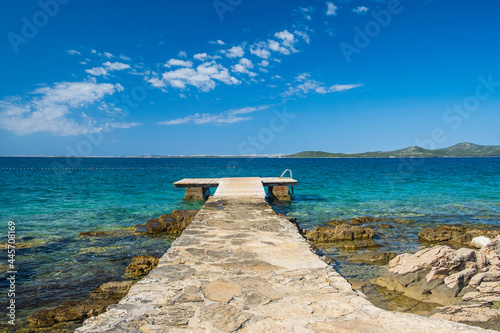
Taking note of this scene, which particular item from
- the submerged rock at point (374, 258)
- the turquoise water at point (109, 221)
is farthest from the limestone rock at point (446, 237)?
the submerged rock at point (374, 258)

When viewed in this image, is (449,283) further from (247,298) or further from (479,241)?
(479,241)

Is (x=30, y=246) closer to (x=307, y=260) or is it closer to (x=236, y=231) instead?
(x=236, y=231)

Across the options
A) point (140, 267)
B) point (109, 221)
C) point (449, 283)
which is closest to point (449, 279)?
point (449, 283)

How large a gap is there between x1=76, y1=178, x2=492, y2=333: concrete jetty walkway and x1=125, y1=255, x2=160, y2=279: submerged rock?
1789 mm

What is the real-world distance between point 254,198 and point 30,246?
703 cm

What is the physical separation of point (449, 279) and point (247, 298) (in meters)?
3.94

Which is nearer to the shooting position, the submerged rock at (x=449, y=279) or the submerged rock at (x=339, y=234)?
the submerged rock at (x=449, y=279)

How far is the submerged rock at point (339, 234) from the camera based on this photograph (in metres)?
9.46

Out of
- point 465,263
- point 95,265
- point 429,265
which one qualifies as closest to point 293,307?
point 429,265

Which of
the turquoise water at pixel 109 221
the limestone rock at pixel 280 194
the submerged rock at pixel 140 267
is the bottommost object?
the turquoise water at pixel 109 221

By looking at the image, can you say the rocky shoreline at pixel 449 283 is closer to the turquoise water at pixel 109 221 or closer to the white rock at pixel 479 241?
the white rock at pixel 479 241

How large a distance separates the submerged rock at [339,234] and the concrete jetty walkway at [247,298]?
4.02 m

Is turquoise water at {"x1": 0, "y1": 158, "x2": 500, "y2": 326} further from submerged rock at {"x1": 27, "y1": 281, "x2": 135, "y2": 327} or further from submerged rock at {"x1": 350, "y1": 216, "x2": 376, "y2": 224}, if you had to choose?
submerged rock at {"x1": 350, "y1": 216, "x2": 376, "y2": 224}

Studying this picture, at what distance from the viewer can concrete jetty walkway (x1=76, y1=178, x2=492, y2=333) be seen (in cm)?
274
